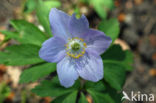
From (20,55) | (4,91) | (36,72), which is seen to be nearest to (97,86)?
(36,72)

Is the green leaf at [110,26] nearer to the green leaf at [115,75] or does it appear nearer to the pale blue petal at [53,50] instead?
the green leaf at [115,75]

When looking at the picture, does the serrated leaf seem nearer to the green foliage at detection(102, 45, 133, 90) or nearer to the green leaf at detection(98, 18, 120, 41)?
the green foliage at detection(102, 45, 133, 90)

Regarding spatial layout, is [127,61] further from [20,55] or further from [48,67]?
[20,55]

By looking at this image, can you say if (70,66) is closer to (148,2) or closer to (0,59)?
(0,59)

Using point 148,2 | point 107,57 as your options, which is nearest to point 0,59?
point 107,57

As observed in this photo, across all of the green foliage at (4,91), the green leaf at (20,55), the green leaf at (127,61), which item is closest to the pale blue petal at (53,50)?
the green leaf at (20,55)

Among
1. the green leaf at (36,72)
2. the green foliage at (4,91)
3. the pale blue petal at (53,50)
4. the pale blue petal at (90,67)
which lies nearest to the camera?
the pale blue petal at (53,50)

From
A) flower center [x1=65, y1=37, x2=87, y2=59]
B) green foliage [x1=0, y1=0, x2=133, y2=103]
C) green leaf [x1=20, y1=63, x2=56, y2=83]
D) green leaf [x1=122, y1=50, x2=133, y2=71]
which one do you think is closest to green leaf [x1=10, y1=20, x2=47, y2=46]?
green foliage [x1=0, y1=0, x2=133, y2=103]
